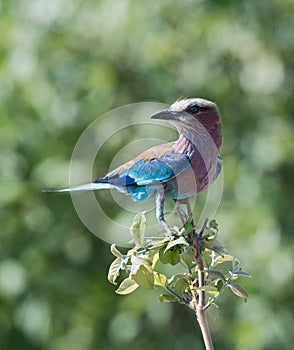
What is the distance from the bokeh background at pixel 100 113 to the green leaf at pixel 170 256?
240 cm

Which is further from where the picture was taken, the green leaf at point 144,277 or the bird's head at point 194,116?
the bird's head at point 194,116

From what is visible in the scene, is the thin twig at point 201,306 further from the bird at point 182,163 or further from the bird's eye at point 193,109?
the bird's eye at point 193,109

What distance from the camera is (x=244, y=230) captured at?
3.49 m

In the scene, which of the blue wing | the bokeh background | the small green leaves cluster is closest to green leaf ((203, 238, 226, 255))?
the small green leaves cluster

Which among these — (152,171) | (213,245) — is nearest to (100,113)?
(152,171)

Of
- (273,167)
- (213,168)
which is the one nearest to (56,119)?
(273,167)

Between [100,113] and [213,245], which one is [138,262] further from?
[100,113]

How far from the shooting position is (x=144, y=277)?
1.16 metres

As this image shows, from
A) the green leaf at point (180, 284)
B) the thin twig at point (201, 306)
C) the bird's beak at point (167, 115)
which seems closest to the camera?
the thin twig at point (201, 306)

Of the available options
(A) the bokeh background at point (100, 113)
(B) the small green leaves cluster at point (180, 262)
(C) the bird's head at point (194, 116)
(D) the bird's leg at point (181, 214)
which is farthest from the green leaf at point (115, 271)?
(A) the bokeh background at point (100, 113)

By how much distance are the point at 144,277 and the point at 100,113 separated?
2.82 m

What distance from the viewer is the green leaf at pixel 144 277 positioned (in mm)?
1157

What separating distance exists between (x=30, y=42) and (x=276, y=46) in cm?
109

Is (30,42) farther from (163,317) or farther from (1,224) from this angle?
(163,317)
